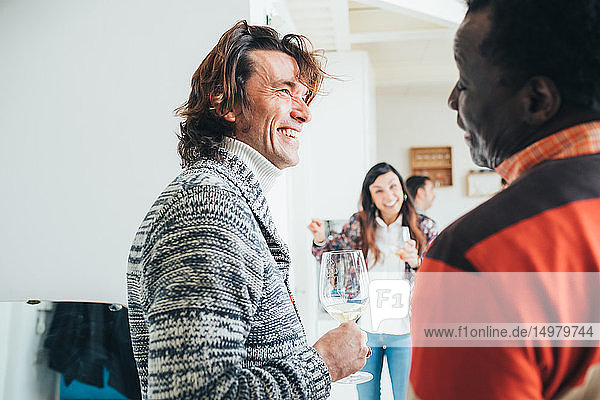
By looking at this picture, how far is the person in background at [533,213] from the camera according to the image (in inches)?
15.3

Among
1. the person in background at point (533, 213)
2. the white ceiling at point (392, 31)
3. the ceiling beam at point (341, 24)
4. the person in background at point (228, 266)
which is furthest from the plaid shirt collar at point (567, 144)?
the ceiling beam at point (341, 24)

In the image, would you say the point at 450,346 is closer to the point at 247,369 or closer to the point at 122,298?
the point at 247,369

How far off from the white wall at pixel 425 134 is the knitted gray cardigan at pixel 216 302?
5801 mm

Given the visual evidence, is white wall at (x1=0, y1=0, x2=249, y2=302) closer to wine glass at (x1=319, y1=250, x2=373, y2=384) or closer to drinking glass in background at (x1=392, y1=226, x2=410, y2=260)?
wine glass at (x1=319, y1=250, x2=373, y2=384)

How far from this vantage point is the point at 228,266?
2.44 ft

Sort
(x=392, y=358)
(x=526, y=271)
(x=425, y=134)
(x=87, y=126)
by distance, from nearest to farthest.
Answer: (x=526, y=271)
(x=87, y=126)
(x=392, y=358)
(x=425, y=134)

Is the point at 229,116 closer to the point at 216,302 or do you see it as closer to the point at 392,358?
the point at 216,302

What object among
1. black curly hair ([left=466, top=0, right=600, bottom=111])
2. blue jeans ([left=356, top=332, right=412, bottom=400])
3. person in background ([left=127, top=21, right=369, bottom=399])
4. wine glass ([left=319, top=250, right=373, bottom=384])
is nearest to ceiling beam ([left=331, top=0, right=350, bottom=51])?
blue jeans ([left=356, top=332, right=412, bottom=400])

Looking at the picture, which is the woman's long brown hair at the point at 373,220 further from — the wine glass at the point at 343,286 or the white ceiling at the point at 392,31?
the wine glass at the point at 343,286

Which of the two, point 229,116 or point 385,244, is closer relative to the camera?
point 229,116

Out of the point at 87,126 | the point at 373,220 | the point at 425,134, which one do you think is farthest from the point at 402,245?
the point at 425,134

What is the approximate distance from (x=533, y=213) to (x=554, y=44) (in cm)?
14

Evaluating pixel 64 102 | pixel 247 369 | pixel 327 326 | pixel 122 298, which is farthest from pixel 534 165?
pixel 327 326

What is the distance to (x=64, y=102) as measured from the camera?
1998 mm
